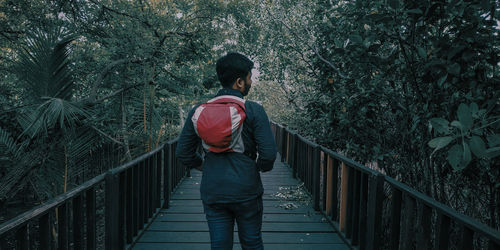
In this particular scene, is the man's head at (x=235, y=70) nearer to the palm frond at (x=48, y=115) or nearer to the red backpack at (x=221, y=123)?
the red backpack at (x=221, y=123)

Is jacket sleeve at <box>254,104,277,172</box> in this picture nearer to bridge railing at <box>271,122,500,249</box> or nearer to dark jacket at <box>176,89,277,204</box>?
dark jacket at <box>176,89,277,204</box>

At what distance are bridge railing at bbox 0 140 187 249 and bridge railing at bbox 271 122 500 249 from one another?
2085 millimetres

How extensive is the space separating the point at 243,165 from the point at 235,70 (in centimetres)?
61

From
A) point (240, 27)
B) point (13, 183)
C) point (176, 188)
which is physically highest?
point (240, 27)

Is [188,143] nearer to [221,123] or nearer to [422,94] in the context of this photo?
[221,123]

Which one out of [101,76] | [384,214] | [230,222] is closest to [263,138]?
[230,222]

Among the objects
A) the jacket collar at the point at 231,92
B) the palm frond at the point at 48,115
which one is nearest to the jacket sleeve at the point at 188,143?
the jacket collar at the point at 231,92

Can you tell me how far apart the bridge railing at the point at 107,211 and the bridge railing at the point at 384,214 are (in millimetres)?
2085

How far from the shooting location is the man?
6.81ft

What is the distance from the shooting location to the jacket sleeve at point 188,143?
2.21 meters

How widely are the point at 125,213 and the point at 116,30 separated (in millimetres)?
6380

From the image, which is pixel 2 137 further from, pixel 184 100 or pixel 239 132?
pixel 184 100

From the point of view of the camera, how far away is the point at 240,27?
12211mm

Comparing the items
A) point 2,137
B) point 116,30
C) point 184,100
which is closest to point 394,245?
point 2,137
